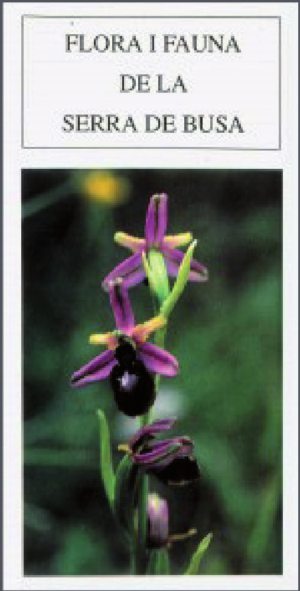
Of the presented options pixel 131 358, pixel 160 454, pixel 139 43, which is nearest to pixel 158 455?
pixel 160 454

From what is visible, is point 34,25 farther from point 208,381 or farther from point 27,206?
point 208,381

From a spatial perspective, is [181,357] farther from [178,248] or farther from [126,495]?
[126,495]

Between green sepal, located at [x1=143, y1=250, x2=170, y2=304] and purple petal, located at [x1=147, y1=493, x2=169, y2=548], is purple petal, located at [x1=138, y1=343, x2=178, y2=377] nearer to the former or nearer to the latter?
green sepal, located at [x1=143, y1=250, x2=170, y2=304]

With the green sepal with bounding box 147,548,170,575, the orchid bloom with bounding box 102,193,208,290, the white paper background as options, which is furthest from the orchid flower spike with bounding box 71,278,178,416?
the white paper background

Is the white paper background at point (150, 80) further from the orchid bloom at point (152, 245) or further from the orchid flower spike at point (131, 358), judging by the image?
the orchid flower spike at point (131, 358)

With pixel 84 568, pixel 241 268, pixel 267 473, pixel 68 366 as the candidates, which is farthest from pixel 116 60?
pixel 84 568

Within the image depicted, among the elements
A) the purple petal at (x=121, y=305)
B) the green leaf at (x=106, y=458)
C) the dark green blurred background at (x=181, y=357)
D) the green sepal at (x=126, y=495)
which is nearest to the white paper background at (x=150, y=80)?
the dark green blurred background at (x=181, y=357)
